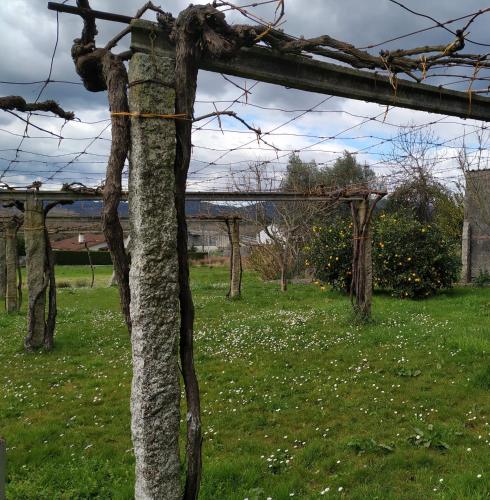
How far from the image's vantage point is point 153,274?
308cm

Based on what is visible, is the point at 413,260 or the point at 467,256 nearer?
the point at 413,260

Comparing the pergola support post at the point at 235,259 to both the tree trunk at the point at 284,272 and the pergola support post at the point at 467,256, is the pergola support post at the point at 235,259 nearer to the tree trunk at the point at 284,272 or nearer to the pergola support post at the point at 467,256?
the tree trunk at the point at 284,272

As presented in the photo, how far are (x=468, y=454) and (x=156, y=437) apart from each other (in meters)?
3.26

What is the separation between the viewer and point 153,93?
3.09 metres

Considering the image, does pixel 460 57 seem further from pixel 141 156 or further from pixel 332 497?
pixel 332 497

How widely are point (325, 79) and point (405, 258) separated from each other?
13078mm

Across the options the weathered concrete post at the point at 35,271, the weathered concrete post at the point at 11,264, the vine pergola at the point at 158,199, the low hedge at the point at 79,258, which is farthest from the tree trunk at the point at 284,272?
the low hedge at the point at 79,258

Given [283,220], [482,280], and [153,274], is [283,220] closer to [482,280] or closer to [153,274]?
[482,280]

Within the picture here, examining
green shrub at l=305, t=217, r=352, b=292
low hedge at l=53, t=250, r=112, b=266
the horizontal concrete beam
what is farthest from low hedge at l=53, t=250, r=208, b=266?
the horizontal concrete beam

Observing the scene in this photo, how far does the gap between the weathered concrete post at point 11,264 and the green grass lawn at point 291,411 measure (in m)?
5.03

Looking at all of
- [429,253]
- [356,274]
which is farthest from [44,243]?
[429,253]

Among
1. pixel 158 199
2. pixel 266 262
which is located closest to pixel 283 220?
pixel 266 262

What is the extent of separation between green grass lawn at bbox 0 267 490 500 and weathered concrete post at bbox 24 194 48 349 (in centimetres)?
53

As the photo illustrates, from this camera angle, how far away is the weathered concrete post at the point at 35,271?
10.0m
